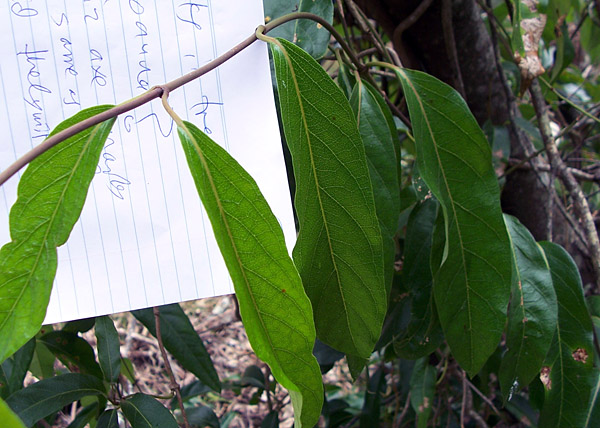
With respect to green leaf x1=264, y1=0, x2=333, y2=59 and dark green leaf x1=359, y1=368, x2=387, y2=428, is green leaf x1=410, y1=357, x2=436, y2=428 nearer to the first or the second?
dark green leaf x1=359, y1=368, x2=387, y2=428

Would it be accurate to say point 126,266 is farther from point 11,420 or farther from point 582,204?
point 582,204

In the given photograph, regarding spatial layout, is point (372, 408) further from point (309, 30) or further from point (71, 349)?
point (309, 30)

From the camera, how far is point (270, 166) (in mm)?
570

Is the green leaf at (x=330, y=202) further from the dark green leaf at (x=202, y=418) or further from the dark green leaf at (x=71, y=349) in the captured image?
the dark green leaf at (x=202, y=418)

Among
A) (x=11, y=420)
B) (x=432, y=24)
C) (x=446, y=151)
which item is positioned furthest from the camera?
(x=432, y=24)

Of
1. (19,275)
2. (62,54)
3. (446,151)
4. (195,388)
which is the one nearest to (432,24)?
(446,151)

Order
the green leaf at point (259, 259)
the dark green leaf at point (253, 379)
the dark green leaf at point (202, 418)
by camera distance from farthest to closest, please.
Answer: the dark green leaf at point (253, 379), the dark green leaf at point (202, 418), the green leaf at point (259, 259)

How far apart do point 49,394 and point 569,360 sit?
68cm

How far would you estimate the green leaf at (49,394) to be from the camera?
2.01 ft

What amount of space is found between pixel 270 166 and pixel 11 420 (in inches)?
15.4

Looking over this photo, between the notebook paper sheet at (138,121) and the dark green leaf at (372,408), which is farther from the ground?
the notebook paper sheet at (138,121)

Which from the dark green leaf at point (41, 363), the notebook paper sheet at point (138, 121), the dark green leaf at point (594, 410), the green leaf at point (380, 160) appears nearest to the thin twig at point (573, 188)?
the dark green leaf at point (594, 410)

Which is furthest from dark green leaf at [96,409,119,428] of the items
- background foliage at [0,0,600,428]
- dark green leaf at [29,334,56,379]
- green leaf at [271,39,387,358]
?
green leaf at [271,39,387,358]

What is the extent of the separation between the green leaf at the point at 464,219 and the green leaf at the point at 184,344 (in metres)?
0.40
